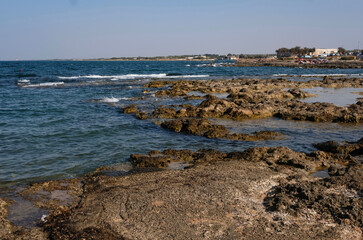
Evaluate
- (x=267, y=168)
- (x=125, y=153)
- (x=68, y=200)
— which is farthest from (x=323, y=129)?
(x=68, y=200)

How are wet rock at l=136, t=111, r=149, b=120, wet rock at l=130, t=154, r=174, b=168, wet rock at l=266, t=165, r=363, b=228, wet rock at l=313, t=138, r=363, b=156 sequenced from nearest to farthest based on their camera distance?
1. wet rock at l=266, t=165, r=363, b=228
2. wet rock at l=130, t=154, r=174, b=168
3. wet rock at l=313, t=138, r=363, b=156
4. wet rock at l=136, t=111, r=149, b=120

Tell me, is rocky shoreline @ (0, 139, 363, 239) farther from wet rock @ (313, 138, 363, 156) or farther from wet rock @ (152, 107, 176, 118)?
wet rock @ (152, 107, 176, 118)

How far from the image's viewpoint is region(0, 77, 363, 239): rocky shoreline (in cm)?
600

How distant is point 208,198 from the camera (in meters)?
7.28

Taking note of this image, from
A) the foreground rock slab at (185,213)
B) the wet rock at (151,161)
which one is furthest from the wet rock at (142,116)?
the foreground rock slab at (185,213)

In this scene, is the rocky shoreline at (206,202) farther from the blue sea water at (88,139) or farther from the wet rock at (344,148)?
the blue sea water at (88,139)

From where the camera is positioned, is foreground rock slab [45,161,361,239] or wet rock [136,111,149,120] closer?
foreground rock slab [45,161,361,239]

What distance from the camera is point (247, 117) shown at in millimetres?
18203

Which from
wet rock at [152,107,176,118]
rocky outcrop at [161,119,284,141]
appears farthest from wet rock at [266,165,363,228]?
wet rock at [152,107,176,118]

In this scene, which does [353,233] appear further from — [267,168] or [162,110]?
[162,110]

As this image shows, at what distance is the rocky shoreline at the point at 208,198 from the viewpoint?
19.7 ft

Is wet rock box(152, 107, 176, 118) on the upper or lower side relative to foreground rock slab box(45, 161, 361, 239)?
upper

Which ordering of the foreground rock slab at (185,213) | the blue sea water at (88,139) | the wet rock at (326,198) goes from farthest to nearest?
the blue sea water at (88,139) → the wet rock at (326,198) → the foreground rock slab at (185,213)

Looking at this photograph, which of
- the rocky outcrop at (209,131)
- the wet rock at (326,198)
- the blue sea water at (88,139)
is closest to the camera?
the wet rock at (326,198)
